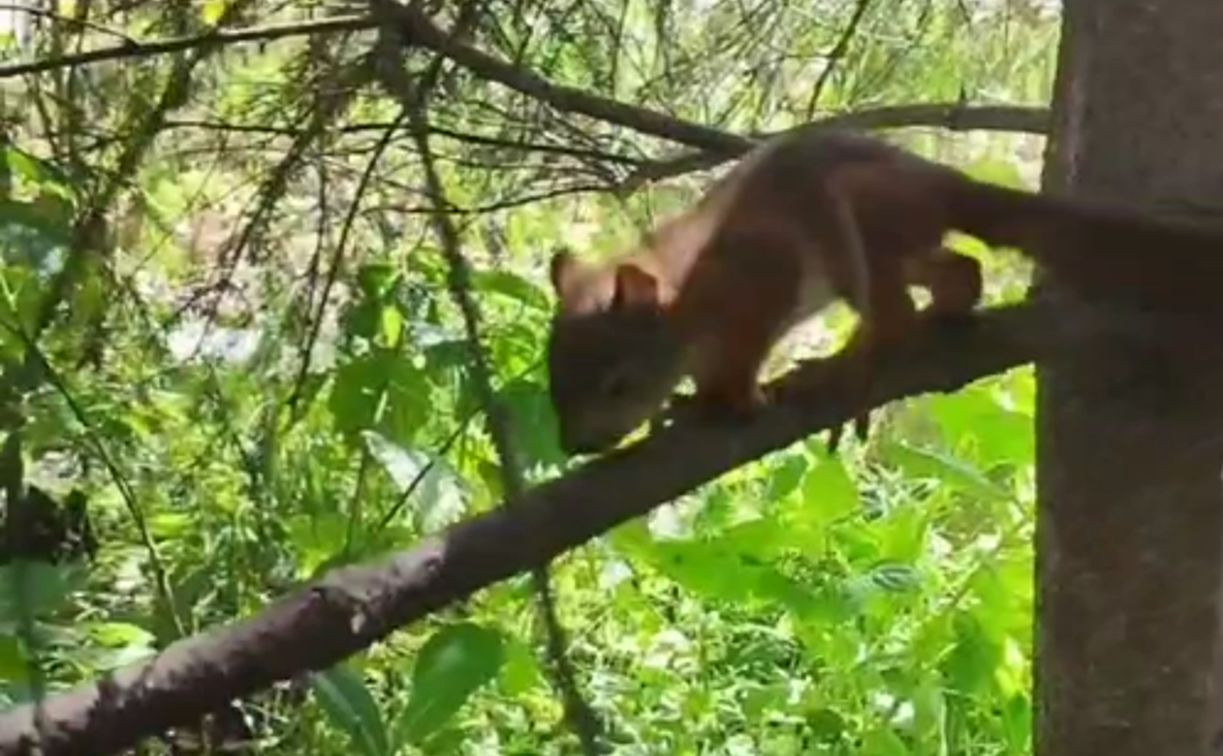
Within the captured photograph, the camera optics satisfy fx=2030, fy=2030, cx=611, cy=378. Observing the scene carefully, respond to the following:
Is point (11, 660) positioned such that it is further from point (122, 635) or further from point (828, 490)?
point (828, 490)

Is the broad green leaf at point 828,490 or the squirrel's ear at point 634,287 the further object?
the broad green leaf at point 828,490

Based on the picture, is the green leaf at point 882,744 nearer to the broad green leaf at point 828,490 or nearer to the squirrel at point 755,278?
the broad green leaf at point 828,490

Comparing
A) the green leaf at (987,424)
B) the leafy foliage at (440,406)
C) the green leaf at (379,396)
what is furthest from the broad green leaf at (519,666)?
the green leaf at (987,424)

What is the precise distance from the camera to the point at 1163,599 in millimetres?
1056

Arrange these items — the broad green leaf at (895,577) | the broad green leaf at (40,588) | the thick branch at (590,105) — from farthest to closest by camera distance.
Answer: the broad green leaf at (895,577) < the thick branch at (590,105) < the broad green leaf at (40,588)

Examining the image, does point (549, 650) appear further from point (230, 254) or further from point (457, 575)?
point (230, 254)

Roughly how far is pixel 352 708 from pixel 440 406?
432 mm

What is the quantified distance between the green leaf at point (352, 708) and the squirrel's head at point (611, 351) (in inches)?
18.2

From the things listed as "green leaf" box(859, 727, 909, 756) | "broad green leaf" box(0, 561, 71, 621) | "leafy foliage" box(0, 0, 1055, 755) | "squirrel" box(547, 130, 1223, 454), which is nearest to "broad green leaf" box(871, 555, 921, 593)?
"leafy foliage" box(0, 0, 1055, 755)

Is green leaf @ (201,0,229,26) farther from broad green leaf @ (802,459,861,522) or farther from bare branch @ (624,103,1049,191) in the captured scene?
broad green leaf @ (802,459,861,522)

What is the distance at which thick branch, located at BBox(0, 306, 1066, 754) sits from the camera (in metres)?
0.62

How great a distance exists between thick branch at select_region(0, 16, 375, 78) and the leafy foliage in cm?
2

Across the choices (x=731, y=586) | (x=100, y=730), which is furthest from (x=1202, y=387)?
(x=100, y=730)

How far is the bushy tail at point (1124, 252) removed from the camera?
3.02 ft
